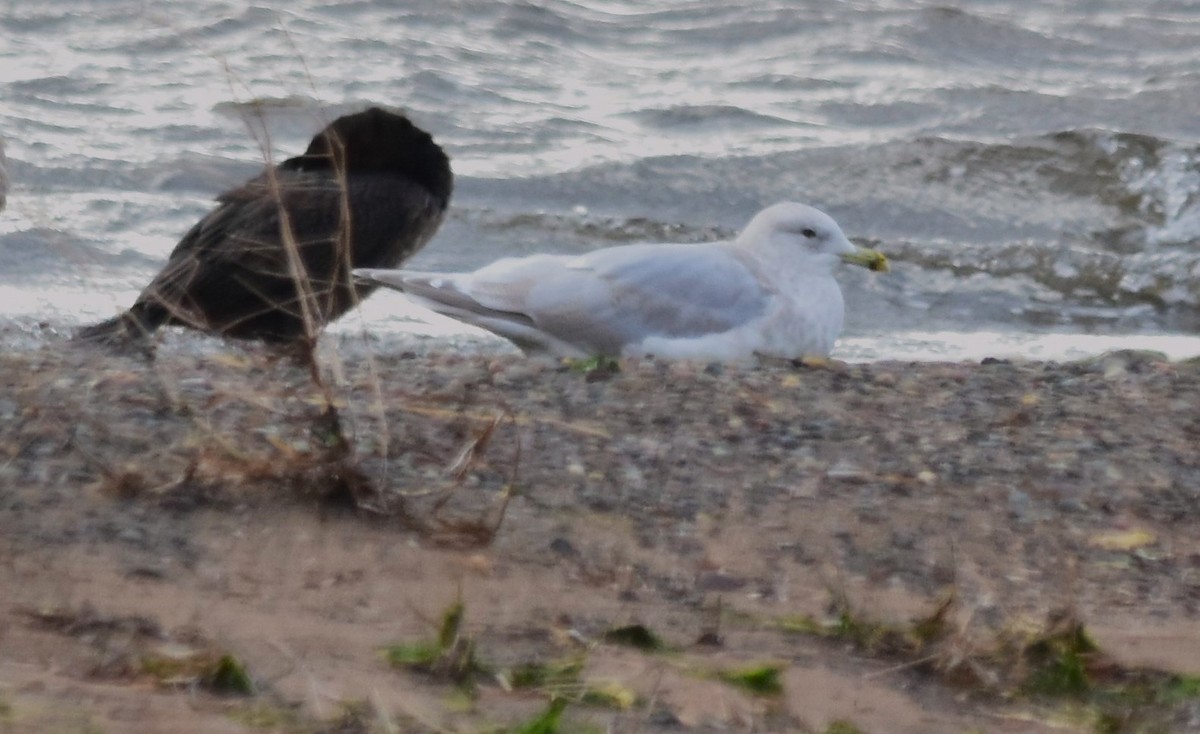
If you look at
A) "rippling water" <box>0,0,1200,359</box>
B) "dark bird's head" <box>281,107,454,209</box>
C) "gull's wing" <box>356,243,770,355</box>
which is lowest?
"rippling water" <box>0,0,1200,359</box>

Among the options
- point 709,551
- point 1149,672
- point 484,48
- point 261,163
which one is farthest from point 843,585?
point 484,48

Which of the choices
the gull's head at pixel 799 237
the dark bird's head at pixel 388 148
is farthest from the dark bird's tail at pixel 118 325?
the gull's head at pixel 799 237

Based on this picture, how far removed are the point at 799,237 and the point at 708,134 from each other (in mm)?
5867

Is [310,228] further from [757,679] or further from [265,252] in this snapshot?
[757,679]

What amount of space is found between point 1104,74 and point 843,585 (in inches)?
462

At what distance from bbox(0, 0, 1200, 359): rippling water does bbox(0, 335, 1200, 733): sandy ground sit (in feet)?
11.1

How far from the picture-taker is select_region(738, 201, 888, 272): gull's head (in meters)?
6.82

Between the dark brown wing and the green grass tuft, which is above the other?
the green grass tuft

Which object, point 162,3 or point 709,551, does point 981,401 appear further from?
point 162,3

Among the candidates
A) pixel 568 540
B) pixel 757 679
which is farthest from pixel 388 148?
pixel 757 679

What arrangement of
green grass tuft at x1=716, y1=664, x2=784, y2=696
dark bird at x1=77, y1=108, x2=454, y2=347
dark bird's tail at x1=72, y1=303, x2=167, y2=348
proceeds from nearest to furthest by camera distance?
green grass tuft at x1=716, y1=664, x2=784, y2=696 → dark bird's tail at x1=72, y1=303, x2=167, y2=348 → dark bird at x1=77, y1=108, x2=454, y2=347

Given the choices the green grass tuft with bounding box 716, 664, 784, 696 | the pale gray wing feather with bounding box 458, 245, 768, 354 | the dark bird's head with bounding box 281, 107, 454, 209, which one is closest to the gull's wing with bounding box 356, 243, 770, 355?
the pale gray wing feather with bounding box 458, 245, 768, 354

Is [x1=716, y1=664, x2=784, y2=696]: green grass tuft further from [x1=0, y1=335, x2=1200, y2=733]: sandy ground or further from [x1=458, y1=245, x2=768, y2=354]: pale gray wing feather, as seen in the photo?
[x1=458, y1=245, x2=768, y2=354]: pale gray wing feather

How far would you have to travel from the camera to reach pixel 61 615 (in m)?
3.31
